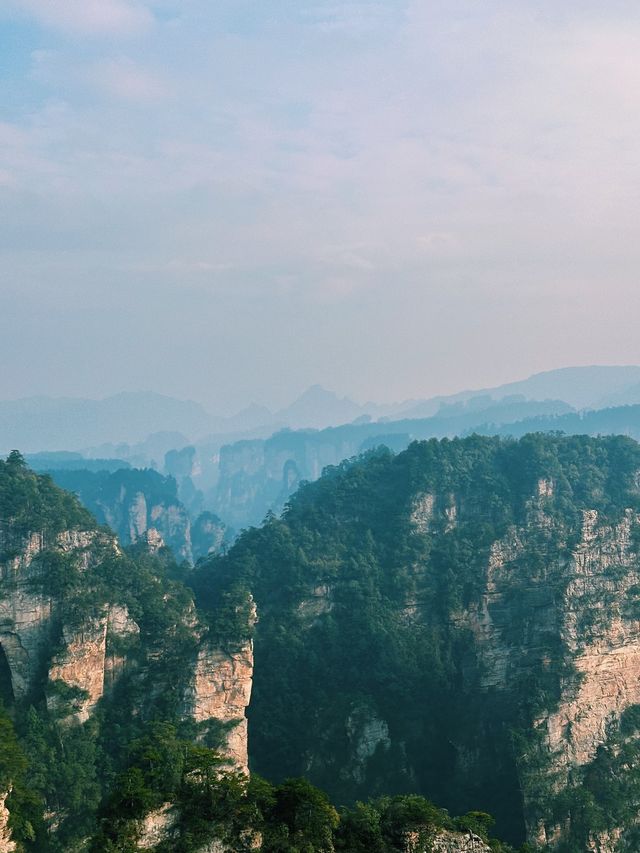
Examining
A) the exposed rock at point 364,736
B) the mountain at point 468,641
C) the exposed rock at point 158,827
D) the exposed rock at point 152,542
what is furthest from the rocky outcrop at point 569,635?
the exposed rock at point 152,542

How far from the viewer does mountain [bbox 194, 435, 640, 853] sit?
112 feet

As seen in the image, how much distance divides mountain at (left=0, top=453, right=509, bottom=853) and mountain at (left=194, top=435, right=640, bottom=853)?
4.48 metres

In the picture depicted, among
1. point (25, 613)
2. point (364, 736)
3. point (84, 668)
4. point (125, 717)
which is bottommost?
point (364, 736)

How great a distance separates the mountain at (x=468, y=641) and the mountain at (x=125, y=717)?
4477 mm

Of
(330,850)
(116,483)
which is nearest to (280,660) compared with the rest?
(330,850)

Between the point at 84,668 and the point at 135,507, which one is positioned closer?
the point at 84,668

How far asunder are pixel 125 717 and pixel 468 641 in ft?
53.0

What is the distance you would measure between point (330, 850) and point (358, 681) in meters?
20.9

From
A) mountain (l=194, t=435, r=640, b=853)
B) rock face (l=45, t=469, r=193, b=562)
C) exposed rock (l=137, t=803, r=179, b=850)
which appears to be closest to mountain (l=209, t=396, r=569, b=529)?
rock face (l=45, t=469, r=193, b=562)

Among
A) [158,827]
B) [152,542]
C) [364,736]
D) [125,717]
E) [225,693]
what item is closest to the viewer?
[158,827]

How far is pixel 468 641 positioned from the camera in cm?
4116

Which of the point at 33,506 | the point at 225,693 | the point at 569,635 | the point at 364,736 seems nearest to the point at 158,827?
the point at 225,693

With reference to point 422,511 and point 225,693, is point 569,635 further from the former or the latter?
point 422,511

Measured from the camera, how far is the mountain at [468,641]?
112ft
